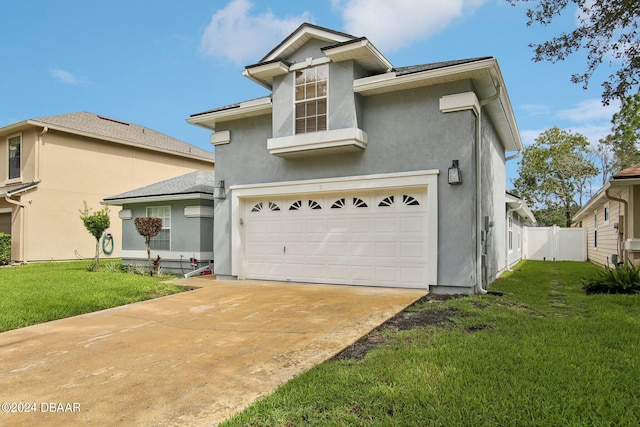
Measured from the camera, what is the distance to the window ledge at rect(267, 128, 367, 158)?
28.0 ft

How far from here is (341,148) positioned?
8.77 m

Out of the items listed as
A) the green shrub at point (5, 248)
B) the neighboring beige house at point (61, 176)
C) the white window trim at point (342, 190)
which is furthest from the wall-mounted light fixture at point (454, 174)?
the green shrub at point (5, 248)

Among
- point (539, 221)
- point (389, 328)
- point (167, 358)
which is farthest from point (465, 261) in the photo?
point (539, 221)

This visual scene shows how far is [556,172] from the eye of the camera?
1280 inches

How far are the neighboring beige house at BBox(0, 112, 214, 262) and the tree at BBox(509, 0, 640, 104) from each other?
57.5 feet

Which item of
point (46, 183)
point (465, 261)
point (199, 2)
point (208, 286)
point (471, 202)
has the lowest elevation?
point (208, 286)

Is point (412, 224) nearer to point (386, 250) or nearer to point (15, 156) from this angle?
point (386, 250)

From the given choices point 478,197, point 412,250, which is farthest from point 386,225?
point 478,197

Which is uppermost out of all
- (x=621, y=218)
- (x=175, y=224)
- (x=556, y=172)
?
(x=556, y=172)

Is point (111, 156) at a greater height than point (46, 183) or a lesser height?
greater

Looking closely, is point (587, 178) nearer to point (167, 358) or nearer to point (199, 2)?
point (199, 2)

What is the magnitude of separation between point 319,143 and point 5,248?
1455 centimetres

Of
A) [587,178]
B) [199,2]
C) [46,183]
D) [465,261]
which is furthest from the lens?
[587,178]

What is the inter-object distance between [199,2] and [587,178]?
3244 cm
